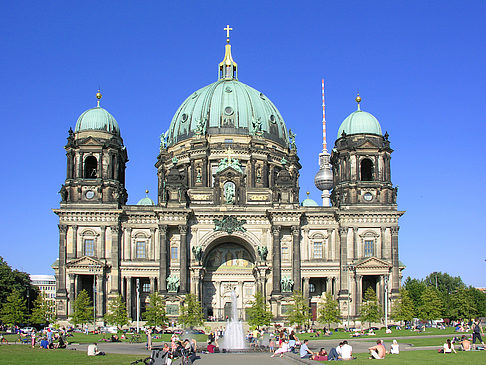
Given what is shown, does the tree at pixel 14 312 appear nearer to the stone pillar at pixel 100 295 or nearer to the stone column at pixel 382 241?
the stone pillar at pixel 100 295

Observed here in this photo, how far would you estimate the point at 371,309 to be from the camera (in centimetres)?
7794

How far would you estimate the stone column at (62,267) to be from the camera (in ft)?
270

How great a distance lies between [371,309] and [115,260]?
101 feet

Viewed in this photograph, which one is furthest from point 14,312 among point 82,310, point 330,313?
point 330,313

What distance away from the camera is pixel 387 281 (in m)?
84.8

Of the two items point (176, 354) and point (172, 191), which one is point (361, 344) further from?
point (172, 191)

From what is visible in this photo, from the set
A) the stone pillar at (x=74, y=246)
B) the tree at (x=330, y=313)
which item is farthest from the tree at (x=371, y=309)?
the stone pillar at (x=74, y=246)

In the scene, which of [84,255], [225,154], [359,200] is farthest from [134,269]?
[359,200]

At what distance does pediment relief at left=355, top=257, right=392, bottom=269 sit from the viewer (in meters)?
84.8

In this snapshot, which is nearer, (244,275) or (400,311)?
(400,311)

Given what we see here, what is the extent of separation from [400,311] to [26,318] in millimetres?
45084

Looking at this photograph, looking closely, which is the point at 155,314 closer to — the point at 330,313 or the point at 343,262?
the point at 330,313

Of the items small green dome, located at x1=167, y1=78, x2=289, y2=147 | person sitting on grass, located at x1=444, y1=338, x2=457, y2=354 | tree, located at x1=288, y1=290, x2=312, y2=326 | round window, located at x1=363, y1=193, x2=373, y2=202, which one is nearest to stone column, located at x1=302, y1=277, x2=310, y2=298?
tree, located at x1=288, y1=290, x2=312, y2=326

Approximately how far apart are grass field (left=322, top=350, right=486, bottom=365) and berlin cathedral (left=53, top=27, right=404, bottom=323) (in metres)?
43.4
